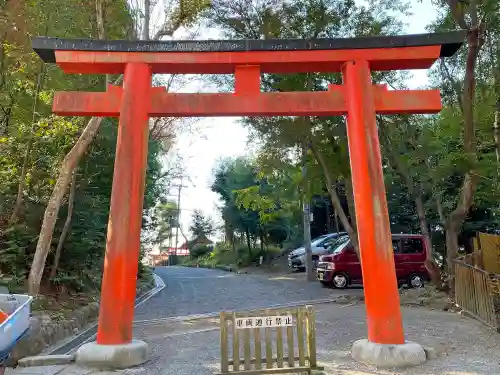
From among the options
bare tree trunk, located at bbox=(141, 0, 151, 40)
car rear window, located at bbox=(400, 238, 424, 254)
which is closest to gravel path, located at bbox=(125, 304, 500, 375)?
car rear window, located at bbox=(400, 238, 424, 254)

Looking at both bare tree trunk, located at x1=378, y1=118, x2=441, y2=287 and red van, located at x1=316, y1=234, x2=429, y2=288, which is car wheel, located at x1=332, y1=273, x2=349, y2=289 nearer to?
red van, located at x1=316, y1=234, x2=429, y2=288

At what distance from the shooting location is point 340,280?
15086 mm

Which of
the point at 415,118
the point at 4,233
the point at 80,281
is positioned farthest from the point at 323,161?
A: the point at 4,233

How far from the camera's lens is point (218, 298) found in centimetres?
1377

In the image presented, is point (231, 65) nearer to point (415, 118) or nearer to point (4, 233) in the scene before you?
point (4, 233)

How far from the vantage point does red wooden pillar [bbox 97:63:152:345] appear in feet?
19.1

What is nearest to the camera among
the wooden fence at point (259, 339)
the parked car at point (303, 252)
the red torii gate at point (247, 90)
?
the wooden fence at point (259, 339)

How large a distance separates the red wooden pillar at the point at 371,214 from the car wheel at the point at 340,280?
9227mm

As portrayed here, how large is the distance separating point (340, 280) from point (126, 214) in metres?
10.7

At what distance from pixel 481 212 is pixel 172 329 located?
58.7ft

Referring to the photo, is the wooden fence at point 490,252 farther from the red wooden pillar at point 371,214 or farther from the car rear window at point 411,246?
the red wooden pillar at point 371,214

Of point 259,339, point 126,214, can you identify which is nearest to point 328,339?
point 259,339

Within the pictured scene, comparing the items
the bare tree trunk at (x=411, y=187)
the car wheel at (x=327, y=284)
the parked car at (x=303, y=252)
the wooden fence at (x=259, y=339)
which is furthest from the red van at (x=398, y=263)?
the wooden fence at (x=259, y=339)

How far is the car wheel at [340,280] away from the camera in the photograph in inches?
591
